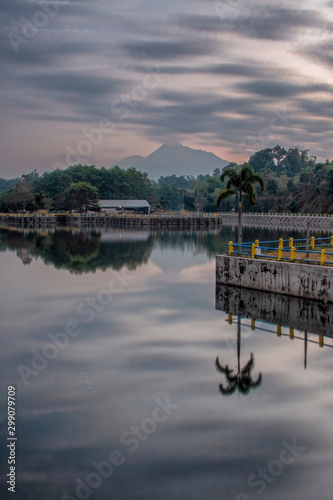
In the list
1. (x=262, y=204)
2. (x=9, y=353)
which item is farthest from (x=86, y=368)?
(x=262, y=204)

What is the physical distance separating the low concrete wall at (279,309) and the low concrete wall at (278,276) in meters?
0.33

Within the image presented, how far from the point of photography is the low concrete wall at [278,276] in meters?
23.9

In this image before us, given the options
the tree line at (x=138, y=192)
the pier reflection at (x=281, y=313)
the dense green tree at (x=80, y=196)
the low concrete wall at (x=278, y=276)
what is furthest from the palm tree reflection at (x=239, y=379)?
the dense green tree at (x=80, y=196)

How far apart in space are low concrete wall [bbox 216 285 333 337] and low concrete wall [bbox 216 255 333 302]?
331mm

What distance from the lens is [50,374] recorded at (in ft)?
52.9

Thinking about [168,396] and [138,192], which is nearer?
[168,396]

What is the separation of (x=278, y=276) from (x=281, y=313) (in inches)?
130

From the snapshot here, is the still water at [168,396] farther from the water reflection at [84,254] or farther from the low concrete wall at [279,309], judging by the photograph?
the water reflection at [84,254]

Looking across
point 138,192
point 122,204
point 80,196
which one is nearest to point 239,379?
point 80,196

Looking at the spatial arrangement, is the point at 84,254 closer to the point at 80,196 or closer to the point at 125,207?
the point at 80,196

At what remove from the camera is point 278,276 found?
25891 millimetres

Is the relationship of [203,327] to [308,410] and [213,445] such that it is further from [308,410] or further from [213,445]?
[213,445]

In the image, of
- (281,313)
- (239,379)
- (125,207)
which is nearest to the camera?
(239,379)

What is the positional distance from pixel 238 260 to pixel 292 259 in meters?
3.10
